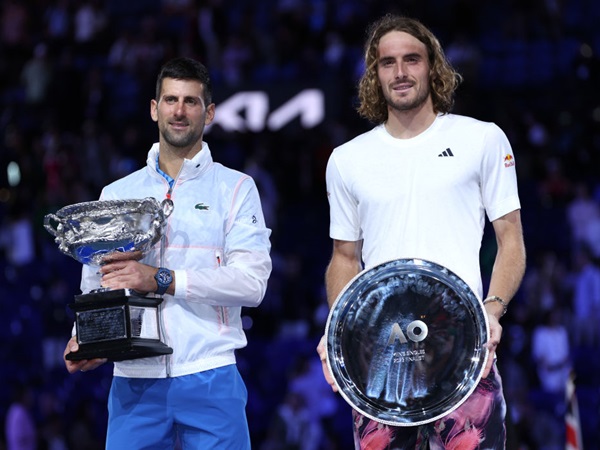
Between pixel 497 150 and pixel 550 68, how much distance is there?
436 inches

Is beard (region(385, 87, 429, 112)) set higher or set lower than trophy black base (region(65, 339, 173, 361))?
higher

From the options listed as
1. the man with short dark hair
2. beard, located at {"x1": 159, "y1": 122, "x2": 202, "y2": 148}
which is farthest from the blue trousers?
beard, located at {"x1": 159, "y1": 122, "x2": 202, "y2": 148}

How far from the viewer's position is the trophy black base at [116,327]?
4570mm

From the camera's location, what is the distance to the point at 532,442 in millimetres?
10578

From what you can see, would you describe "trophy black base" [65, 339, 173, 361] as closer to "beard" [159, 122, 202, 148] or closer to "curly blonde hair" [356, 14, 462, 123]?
"beard" [159, 122, 202, 148]

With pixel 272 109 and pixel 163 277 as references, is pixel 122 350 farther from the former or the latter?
pixel 272 109

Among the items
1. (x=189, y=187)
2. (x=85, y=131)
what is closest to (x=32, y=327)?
(x=85, y=131)

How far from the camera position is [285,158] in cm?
1471

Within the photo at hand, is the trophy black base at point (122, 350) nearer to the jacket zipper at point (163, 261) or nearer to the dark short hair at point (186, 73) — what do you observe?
the jacket zipper at point (163, 261)

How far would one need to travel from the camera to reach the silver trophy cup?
4.56 m

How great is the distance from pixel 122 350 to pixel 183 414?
38 cm

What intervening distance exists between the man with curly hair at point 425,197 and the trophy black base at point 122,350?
73 centimetres

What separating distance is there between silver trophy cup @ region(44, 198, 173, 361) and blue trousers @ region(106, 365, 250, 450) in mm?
186

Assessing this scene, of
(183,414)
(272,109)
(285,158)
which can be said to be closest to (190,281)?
(183,414)
